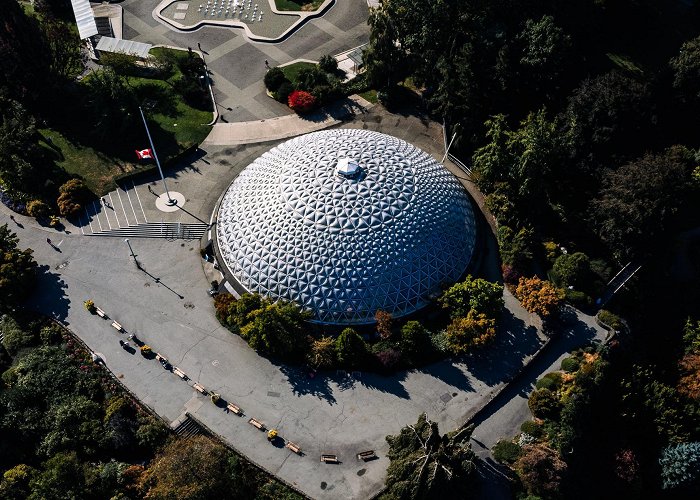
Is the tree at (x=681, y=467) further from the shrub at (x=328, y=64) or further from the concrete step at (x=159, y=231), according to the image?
the shrub at (x=328, y=64)

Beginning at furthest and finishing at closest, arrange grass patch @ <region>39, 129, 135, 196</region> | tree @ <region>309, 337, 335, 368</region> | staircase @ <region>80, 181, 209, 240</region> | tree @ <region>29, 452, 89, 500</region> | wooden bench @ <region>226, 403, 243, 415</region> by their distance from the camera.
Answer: grass patch @ <region>39, 129, 135, 196</region>, staircase @ <region>80, 181, 209, 240</region>, tree @ <region>309, 337, 335, 368</region>, wooden bench @ <region>226, 403, 243, 415</region>, tree @ <region>29, 452, 89, 500</region>

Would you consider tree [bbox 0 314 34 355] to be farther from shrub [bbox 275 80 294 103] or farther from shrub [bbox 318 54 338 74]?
shrub [bbox 318 54 338 74]

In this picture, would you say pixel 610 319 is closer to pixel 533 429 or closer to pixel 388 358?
pixel 533 429

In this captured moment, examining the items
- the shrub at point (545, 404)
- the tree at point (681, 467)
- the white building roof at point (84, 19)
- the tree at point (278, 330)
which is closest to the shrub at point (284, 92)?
the white building roof at point (84, 19)

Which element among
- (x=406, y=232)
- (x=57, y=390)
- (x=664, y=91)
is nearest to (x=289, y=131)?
(x=406, y=232)

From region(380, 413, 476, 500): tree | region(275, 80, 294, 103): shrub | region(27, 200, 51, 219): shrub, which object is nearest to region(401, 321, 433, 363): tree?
region(380, 413, 476, 500): tree

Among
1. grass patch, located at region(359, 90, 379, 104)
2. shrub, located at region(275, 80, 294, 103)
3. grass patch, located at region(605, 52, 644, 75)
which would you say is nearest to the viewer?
shrub, located at region(275, 80, 294, 103)

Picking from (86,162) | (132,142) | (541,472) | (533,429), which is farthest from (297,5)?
(541,472)
